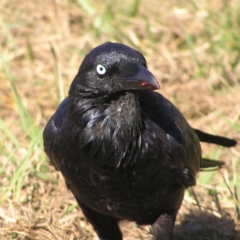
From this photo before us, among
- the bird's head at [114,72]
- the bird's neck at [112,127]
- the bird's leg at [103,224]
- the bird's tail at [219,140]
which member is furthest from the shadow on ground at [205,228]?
the bird's head at [114,72]

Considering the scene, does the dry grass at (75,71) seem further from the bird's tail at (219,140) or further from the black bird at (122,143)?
the black bird at (122,143)

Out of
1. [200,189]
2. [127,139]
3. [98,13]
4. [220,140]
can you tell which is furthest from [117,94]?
[98,13]

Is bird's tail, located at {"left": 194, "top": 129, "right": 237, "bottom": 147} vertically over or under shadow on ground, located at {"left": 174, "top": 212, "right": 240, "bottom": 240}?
over

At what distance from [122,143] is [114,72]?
1.44ft

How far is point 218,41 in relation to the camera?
26.3ft

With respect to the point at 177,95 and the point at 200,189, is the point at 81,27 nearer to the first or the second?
the point at 177,95

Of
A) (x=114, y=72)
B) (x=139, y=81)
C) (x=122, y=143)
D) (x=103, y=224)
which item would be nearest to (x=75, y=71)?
(x=103, y=224)

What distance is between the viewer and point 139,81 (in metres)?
3.77

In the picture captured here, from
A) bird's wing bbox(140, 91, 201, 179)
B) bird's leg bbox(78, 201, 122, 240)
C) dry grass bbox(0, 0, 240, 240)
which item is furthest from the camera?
dry grass bbox(0, 0, 240, 240)

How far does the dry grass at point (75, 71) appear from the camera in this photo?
5453 millimetres

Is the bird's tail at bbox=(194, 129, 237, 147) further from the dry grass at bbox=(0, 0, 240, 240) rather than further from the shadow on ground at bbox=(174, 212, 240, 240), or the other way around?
the shadow on ground at bbox=(174, 212, 240, 240)

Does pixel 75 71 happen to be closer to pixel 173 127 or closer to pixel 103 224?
pixel 103 224

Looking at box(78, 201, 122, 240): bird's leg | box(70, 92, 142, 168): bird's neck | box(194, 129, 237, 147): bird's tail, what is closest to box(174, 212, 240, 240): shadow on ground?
box(194, 129, 237, 147): bird's tail

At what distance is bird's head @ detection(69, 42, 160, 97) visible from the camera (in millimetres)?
3783
